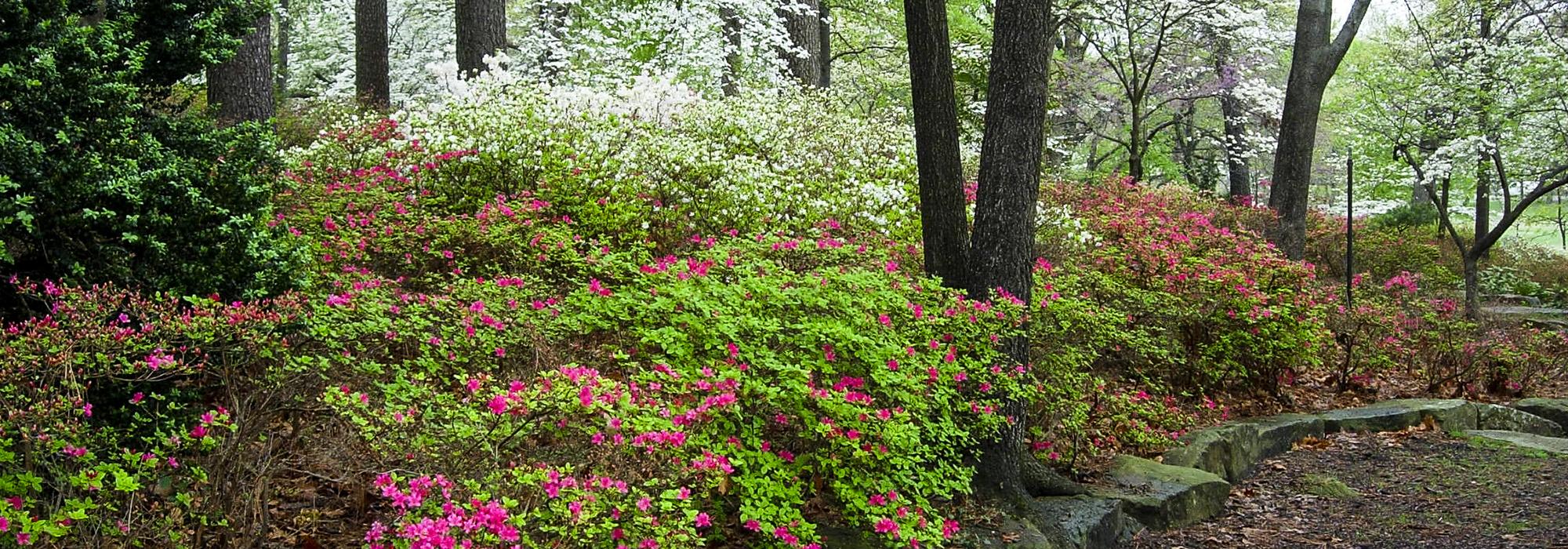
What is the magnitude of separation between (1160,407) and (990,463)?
200cm

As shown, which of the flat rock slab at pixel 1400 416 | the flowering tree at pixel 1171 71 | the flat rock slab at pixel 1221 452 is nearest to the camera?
the flat rock slab at pixel 1221 452

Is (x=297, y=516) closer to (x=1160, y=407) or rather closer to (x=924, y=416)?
(x=924, y=416)

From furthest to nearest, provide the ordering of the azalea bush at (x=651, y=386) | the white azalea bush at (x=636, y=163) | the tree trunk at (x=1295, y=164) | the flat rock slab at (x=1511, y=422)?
1. the tree trunk at (x=1295, y=164)
2. the flat rock slab at (x=1511, y=422)
3. the white azalea bush at (x=636, y=163)
4. the azalea bush at (x=651, y=386)

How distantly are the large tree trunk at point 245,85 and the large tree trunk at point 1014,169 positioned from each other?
612 centimetres

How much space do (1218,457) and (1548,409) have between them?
12.9 ft

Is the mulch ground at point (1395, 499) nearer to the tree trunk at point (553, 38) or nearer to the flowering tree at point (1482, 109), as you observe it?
the flowering tree at point (1482, 109)

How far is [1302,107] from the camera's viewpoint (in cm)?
1110

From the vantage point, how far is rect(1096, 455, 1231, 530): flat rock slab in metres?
5.18

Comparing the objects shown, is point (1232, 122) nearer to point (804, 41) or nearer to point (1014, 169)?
point (804, 41)

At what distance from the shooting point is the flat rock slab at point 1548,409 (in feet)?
26.9

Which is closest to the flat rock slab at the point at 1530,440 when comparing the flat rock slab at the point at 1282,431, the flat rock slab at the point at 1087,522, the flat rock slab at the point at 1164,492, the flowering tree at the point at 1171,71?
the flat rock slab at the point at 1282,431

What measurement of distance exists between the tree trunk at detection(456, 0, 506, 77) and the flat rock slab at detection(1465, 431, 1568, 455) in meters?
9.04

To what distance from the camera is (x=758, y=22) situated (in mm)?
10445


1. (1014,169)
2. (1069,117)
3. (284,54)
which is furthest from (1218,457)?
(284,54)
